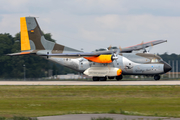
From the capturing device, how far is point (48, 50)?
48906mm

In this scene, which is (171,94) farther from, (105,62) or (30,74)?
(30,74)

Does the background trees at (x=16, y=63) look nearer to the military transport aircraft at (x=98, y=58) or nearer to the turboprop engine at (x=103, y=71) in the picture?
the military transport aircraft at (x=98, y=58)

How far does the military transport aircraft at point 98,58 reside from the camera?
43281mm

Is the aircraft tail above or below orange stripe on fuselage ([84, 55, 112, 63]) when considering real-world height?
above

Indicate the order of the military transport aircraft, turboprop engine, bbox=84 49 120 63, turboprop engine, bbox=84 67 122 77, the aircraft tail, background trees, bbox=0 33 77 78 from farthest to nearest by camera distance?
background trees, bbox=0 33 77 78, the aircraft tail, turboprop engine, bbox=84 67 122 77, the military transport aircraft, turboprop engine, bbox=84 49 120 63

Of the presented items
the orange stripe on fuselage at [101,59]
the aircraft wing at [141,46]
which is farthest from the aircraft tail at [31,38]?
the aircraft wing at [141,46]

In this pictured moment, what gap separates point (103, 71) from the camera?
44469 millimetres

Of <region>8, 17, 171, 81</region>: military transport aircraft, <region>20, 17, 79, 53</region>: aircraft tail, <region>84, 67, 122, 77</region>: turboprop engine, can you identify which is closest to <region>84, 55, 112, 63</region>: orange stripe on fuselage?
<region>8, 17, 171, 81</region>: military transport aircraft

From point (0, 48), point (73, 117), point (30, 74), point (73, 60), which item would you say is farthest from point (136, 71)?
point (0, 48)

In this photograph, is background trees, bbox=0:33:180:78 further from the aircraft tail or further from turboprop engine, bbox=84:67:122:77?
turboprop engine, bbox=84:67:122:77

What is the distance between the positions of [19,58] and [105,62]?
3861 centimetres

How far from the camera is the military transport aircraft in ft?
142

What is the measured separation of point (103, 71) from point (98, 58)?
83.7 inches

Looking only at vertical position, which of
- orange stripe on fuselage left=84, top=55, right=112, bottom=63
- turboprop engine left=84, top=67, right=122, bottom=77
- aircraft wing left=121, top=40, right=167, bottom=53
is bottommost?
turboprop engine left=84, top=67, right=122, bottom=77
